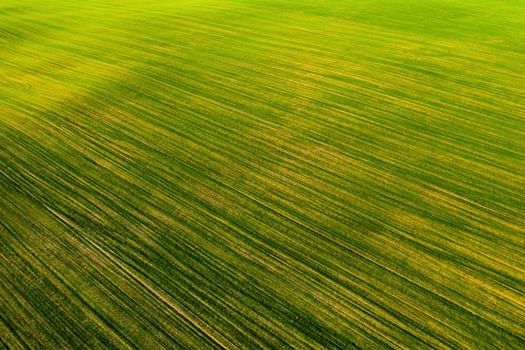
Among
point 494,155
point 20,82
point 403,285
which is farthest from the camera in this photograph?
point 20,82

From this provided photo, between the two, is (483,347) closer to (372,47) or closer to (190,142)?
(190,142)

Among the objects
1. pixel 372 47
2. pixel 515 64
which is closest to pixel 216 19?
pixel 372 47

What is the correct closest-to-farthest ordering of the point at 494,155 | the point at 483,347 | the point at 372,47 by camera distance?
the point at 483,347, the point at 494,155, the point at 372,47

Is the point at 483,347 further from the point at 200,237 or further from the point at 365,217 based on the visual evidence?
the point at 200,237

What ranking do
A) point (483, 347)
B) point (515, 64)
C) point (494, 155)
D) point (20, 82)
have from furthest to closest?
1. point (515, 64)
2. point (20, 82)
3. point (494, 155)
4. point (483, 347)

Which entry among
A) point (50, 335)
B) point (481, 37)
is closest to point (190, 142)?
point (50, 335)

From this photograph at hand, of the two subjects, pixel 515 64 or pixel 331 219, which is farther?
pixel 515 64
